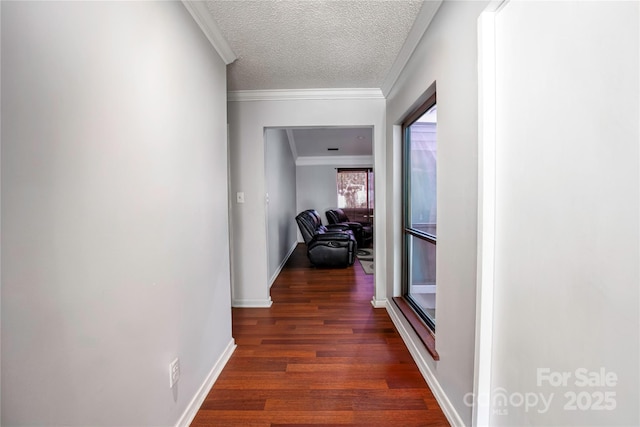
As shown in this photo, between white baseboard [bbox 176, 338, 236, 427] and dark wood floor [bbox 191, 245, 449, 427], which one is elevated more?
white baseboard [bbox 176, 338, 236, 427]

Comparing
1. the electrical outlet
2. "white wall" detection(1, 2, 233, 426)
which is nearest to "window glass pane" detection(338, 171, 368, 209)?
"white wall" detection(1, 2, 233, 426)

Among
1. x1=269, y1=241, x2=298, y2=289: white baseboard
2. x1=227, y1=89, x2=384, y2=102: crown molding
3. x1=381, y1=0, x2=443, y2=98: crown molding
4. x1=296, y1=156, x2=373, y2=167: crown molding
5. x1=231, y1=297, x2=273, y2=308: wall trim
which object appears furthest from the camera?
x1=296, y1=156, x2=373, y2=167: crown molding

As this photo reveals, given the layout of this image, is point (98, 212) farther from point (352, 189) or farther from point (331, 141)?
point (352, 189)

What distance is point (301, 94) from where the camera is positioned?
2.97 m

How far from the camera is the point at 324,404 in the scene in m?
1.65

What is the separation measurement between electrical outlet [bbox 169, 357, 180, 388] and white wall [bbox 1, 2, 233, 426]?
1.3 inches

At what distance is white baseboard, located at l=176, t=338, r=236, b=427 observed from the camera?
4.90 ft

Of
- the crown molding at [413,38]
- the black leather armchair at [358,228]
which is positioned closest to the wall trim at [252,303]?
the crown molding at [413,38]

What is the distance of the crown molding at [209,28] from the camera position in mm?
1566

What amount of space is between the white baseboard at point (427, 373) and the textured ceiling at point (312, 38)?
2.16m

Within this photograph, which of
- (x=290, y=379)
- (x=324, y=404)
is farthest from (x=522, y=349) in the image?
(x=290, y=379)

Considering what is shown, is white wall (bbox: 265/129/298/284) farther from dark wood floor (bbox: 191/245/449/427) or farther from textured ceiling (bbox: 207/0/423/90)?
dark wood floor (bbox: 191/245/449/427)

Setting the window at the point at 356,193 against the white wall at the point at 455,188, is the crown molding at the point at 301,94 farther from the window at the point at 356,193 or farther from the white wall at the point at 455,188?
the window at the point at 356,193

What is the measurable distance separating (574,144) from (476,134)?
46cm
